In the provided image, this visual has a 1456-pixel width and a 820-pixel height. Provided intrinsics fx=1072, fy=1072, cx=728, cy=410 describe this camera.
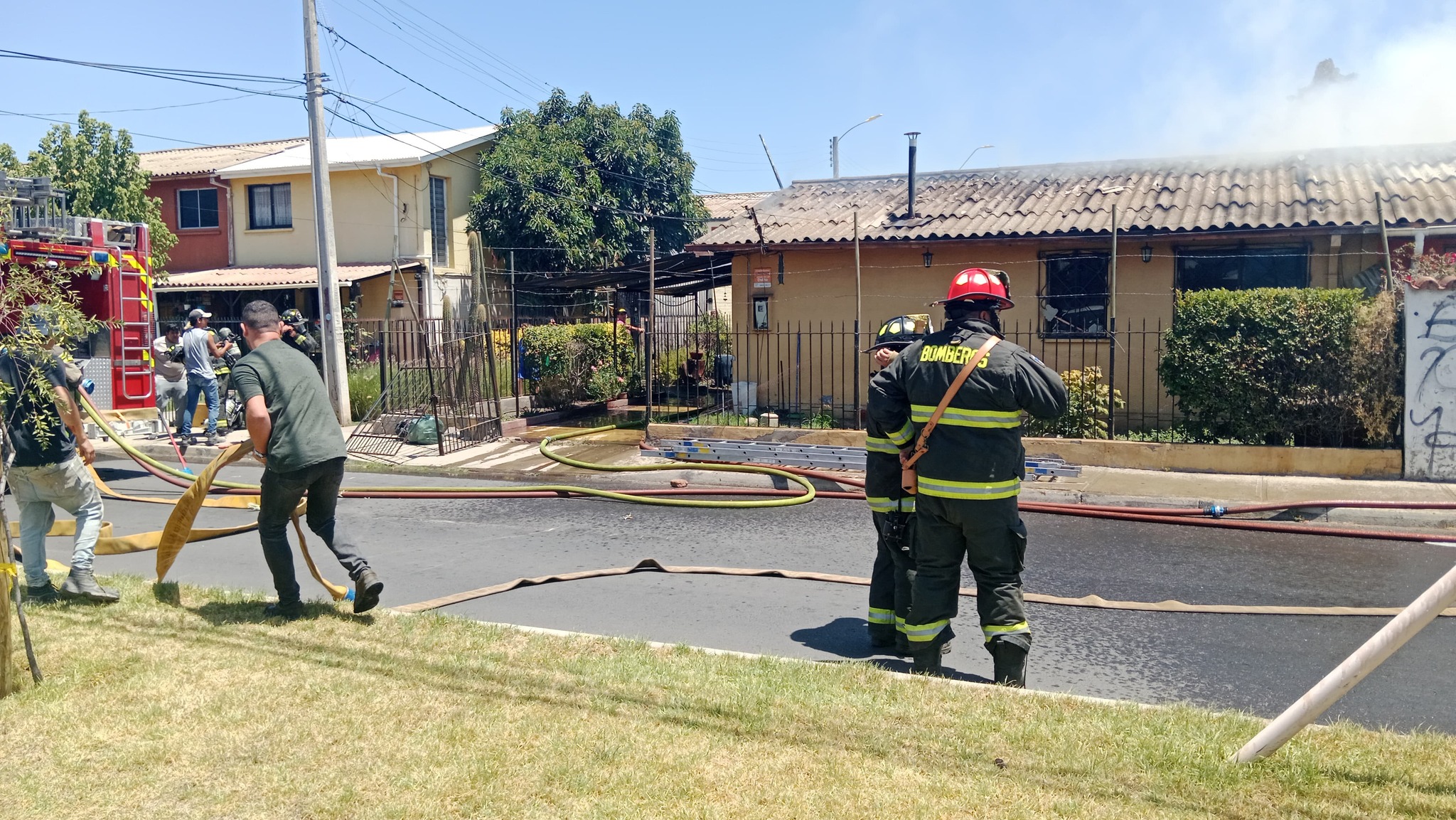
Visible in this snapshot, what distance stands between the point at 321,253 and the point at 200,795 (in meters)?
13.3

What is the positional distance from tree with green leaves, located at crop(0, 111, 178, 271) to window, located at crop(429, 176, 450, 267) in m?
6.02

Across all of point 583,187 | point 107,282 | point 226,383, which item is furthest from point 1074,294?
point 583,187

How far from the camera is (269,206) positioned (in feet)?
86.7

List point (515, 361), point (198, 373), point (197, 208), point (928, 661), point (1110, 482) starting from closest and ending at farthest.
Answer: point (928, 661), point (1110, 482), point (198, 373), point (515, 361), point (197, 208)

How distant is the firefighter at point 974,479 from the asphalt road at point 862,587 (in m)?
0.51

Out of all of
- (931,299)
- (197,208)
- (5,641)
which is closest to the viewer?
(5,641)

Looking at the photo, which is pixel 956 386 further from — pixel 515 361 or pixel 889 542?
pixel 515 361

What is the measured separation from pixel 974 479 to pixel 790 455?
7196mm

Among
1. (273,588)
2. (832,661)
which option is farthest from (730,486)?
(832,661)

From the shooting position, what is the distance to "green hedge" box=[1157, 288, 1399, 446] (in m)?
10.4

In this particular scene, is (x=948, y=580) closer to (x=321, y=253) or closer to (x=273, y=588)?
(x=273, y=588)

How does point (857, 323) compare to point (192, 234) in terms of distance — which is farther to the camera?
point (192, 234)

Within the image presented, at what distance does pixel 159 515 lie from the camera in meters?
9.70

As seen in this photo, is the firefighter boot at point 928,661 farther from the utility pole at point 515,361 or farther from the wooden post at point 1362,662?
the utility pole at point 515,361
